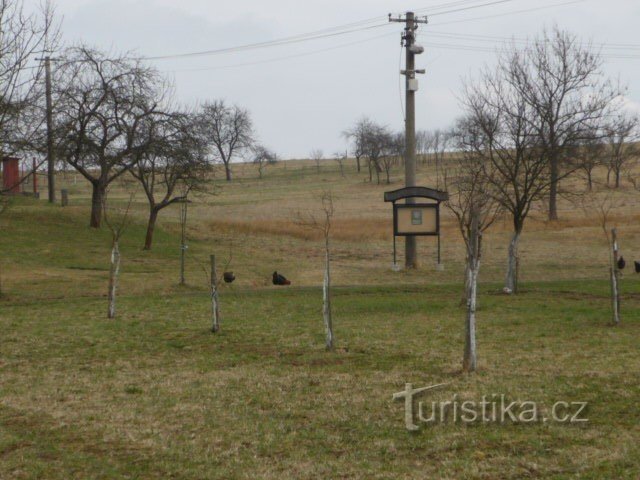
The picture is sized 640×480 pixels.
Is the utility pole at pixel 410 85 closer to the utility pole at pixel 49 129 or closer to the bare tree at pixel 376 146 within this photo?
the utility pole at pixel 49 129

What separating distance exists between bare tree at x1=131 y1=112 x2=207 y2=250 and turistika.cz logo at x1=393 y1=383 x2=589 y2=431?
29467 mm

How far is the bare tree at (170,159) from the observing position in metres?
38.3

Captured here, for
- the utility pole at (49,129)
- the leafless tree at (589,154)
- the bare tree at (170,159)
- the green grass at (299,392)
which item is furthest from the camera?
the bare tree at (170,159)

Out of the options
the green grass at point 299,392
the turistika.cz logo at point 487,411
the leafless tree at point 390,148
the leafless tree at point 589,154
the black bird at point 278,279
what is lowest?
the black bird at point 278,279

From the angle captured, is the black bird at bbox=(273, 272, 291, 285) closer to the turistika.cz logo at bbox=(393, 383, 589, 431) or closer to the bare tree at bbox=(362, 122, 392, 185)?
the turistika.cz logo at bbox=(393, 383, 589, 431)

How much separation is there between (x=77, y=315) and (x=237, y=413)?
1130cm

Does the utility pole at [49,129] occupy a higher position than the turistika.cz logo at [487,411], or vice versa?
the utility pole at [49,129]

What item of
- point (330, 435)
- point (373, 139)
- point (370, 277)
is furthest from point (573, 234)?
point (373, 139)

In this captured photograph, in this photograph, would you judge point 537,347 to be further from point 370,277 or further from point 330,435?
point 370,277

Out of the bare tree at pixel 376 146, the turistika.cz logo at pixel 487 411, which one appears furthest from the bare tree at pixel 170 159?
the bare tree at pixel 376 146

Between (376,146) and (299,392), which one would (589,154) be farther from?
(376,146)

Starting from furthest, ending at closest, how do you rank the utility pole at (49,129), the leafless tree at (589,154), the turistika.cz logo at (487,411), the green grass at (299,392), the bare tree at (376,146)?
the bare tree at (376,146) → the leafless tree at (589,154) → the utility pole at (49,129) → the turistika.cz logo at (487,411) → the green grass at (299,392)

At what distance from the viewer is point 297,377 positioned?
1142cm

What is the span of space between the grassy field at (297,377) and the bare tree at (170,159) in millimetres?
8547
